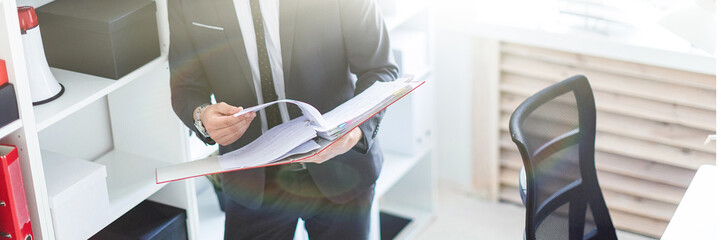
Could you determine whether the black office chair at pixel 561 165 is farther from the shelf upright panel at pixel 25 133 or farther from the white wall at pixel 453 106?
the white wall at pixel 453 106

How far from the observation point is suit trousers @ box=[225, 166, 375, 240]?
7.69ft

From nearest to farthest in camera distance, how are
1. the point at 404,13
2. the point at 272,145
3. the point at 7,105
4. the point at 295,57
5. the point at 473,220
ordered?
1. the point at 7,105
2. the point at 272,145
3. the point at 295,57
4. the point at 404,13
5. the point at 473,220

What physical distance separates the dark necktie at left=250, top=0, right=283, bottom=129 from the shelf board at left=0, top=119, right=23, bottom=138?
0.59 metres

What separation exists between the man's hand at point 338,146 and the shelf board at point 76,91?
54 cm

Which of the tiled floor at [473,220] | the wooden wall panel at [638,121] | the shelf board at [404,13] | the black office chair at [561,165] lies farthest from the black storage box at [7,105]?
the wooden wall panel at [638,121]

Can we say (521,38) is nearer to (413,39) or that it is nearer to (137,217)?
(413,39)

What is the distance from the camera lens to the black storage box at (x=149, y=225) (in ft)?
7.68

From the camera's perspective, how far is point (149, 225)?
7.79ft

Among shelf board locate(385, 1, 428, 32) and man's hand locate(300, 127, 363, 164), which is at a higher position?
man's hand locate(300, 127, 363, 164)

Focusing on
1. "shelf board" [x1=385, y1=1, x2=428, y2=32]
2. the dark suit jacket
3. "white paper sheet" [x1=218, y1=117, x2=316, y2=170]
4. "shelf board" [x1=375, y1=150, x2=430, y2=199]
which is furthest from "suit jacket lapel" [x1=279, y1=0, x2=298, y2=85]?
"shelf board" [x1=375, y1=150, x2=430, y2=199]

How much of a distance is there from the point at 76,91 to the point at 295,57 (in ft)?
1.75

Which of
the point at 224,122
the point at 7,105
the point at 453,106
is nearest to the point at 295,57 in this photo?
the point at 224,122

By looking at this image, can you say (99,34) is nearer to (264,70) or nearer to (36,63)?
(36,63)

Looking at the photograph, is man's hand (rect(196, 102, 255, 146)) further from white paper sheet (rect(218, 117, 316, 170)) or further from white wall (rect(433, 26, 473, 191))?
white wall (rect(433, 26, 473, 191))
